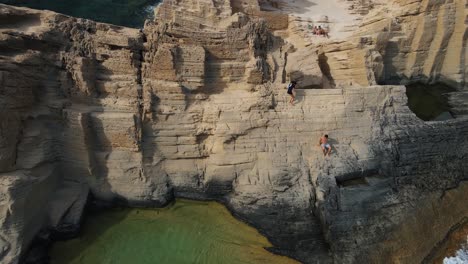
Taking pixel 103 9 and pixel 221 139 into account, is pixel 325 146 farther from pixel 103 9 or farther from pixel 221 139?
pixel 103 9

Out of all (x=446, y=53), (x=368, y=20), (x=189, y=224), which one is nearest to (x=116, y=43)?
(x=189, y=224)

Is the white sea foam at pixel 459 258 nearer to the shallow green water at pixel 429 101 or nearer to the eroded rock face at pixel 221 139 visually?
the eroded rock face at pixel 221 139

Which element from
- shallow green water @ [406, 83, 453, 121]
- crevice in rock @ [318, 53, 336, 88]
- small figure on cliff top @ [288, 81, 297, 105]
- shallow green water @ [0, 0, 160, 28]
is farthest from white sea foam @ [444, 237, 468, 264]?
shallow green water @ [0, 0, 160, 28]

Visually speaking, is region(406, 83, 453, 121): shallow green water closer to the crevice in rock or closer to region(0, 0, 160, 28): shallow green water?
the crevice in rock

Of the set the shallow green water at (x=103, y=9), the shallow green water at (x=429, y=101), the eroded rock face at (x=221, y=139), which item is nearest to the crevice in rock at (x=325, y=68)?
the eroded rock face at (x=221, y=139)

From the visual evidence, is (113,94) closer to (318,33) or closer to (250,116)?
(250,116)

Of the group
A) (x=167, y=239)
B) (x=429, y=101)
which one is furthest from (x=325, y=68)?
(x=167, y=239)
